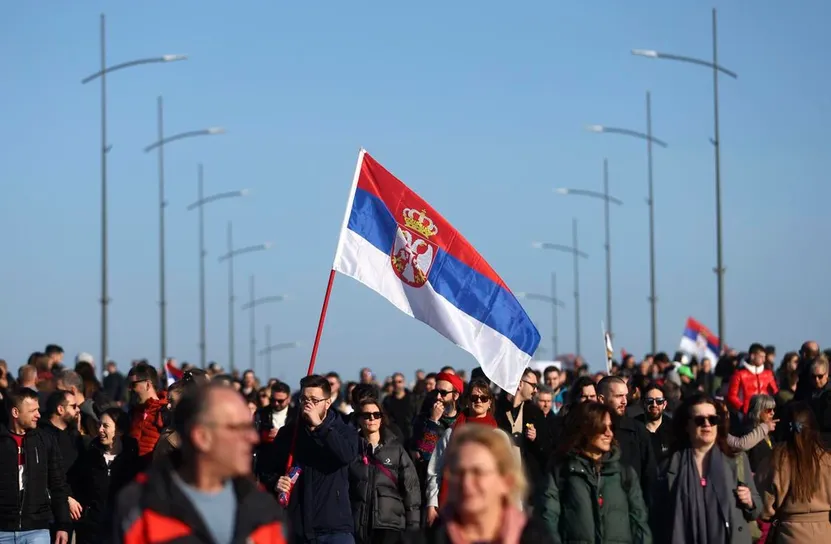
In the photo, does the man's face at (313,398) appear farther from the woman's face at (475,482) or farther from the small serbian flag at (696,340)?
the small serbian flag at (696,340)

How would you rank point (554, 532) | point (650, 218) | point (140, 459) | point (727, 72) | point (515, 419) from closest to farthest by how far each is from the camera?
point (554, 532)
point (140, 459)
point (515, 419)
point (727, 72)
point (650, 218)

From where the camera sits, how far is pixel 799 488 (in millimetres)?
10648

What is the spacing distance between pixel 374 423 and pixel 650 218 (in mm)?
35336

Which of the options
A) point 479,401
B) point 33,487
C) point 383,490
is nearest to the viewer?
point 33,487

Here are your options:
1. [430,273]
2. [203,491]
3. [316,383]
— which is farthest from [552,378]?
[203,491]

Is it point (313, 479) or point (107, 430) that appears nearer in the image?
point (313, 479)

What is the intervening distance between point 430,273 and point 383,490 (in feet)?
5.42

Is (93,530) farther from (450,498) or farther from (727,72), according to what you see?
(727,72)

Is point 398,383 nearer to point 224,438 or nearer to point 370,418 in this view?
point 370,418

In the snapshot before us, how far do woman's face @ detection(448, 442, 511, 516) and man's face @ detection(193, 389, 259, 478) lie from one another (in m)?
0.69

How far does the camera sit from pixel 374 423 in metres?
12.7

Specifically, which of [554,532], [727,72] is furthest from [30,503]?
[727,72]

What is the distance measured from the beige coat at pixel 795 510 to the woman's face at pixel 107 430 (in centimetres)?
465

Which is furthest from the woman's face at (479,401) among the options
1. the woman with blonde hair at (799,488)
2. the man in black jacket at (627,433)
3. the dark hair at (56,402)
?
the dark hair at (56,402)
